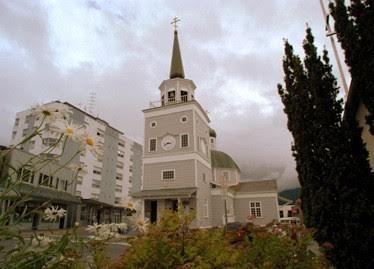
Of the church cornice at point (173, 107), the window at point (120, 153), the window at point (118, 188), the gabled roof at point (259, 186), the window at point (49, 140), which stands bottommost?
the window at point (49, 140)

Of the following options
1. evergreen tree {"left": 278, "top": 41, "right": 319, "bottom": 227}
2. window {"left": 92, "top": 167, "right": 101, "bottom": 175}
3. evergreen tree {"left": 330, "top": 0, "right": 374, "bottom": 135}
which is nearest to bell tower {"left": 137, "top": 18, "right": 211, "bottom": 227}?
evergreen tree {"left": 278, "top": 41, "right": 319, "bottom": 227}

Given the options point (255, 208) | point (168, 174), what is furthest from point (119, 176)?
point (168, 174)

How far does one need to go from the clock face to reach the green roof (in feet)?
50.6

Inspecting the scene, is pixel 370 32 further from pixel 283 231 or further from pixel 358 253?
pixel 358 253

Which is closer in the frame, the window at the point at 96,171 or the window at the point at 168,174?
the window at the point at 168,174

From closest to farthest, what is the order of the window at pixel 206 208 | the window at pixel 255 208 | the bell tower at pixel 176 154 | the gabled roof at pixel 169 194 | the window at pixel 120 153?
the gabled roof at pixel 169 194
the bell tower at pixel 176 154
the window at pixel 206 208
the window at pixel 255 208
the window at pixel 120 153

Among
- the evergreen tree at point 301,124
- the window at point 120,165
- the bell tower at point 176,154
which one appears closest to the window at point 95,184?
the window at point 120,165

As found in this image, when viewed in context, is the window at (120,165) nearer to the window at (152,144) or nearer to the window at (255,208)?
the window at (152,144)

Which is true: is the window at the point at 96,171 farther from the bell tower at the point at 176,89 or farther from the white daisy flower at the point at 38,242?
the white daisy flower at the point at 38,242

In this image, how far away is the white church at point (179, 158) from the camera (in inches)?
865

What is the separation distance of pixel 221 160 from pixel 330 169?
33.1 meters

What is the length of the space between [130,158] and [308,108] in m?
55.0

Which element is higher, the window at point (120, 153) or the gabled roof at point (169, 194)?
the window at point (120, 153)

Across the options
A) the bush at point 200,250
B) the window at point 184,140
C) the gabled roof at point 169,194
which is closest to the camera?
the bush at point 200,250
